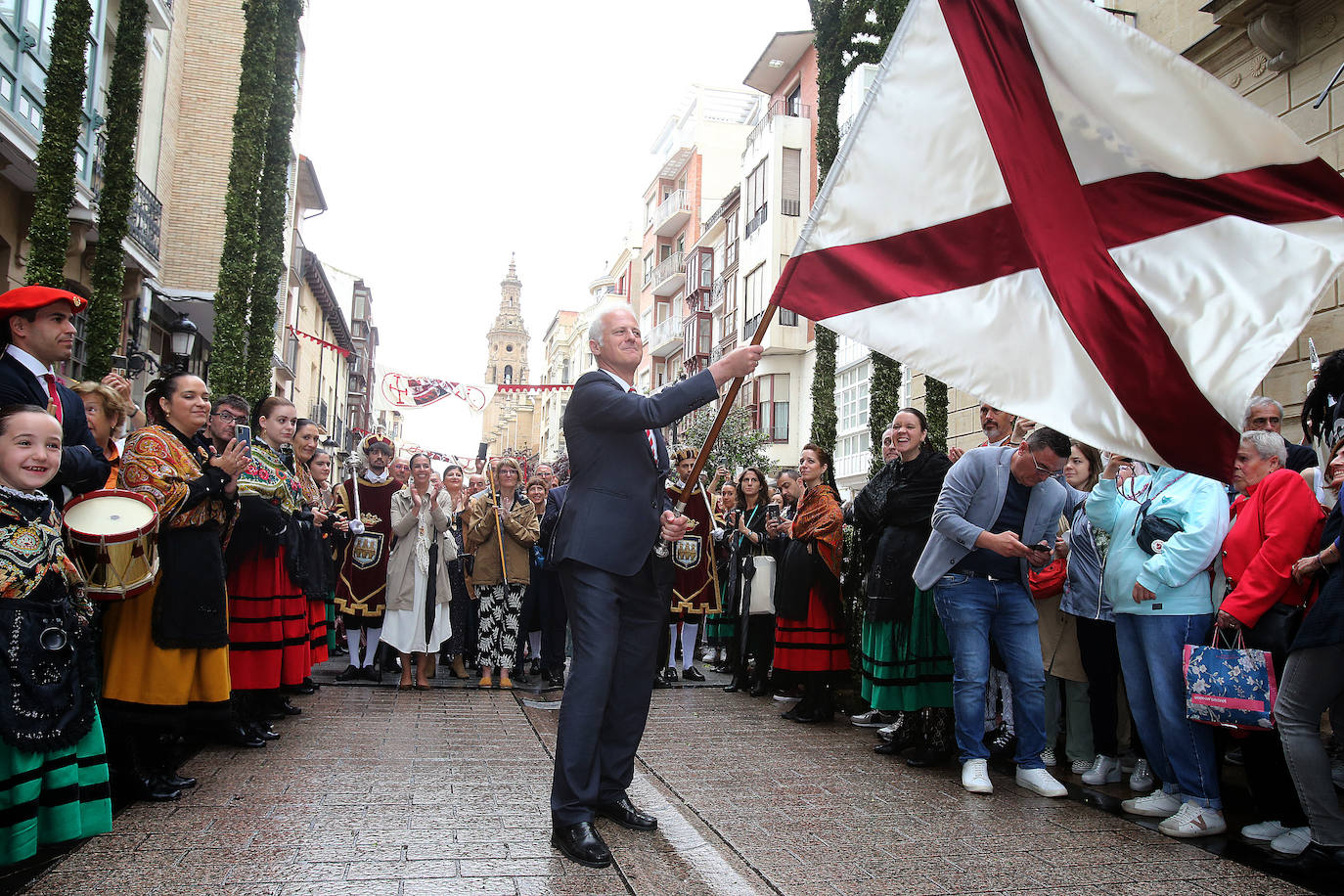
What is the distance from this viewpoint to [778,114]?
1463 inches

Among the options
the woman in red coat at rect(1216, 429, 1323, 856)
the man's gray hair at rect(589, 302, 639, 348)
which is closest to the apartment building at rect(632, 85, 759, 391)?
the man's gray hair at rect(589, 302, 639, 348)

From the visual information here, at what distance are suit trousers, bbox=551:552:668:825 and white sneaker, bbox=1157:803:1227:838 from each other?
2.56 meters

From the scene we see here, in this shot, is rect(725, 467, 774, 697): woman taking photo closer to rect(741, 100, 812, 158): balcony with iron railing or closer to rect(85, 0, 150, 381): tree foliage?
rect(85, 0, 150, 381): tree foliage

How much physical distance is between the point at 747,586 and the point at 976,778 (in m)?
4.25

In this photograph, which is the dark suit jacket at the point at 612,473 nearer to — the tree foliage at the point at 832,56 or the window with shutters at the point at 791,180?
the tree foliage at the point at 832,56

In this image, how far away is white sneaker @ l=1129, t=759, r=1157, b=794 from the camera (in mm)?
5480

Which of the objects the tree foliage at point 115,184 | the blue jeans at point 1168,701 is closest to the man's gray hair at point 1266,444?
the blue jeans at point 1168,701

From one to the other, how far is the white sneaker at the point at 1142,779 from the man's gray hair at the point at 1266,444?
1.88 m

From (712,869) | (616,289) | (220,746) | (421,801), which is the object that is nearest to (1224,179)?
(712,869)

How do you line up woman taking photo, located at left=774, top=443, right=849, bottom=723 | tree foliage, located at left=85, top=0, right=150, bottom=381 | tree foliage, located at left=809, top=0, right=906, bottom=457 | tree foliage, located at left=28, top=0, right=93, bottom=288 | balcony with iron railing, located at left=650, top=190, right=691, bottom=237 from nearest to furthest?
woman taking photo, located at left=774, top=443, right=849, bottom=723, tree foliage, located at left=28, top=0, right=93, bottom=288, tree foliage, located at left=85, top=0, right=150, bottom=381, tree foliage, located at left=809, top=0, right=906, bottom=457, balcony with iron railing, located at left=650, top=190, right=691, bottom=237

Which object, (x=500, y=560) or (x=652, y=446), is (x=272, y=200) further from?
(x=652, y=446)

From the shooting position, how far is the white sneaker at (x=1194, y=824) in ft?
15.1

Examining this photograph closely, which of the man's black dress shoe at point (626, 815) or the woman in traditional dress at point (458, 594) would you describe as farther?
the woman in traditional dress at point (458, 594)

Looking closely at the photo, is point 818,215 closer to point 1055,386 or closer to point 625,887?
point 1055,386
